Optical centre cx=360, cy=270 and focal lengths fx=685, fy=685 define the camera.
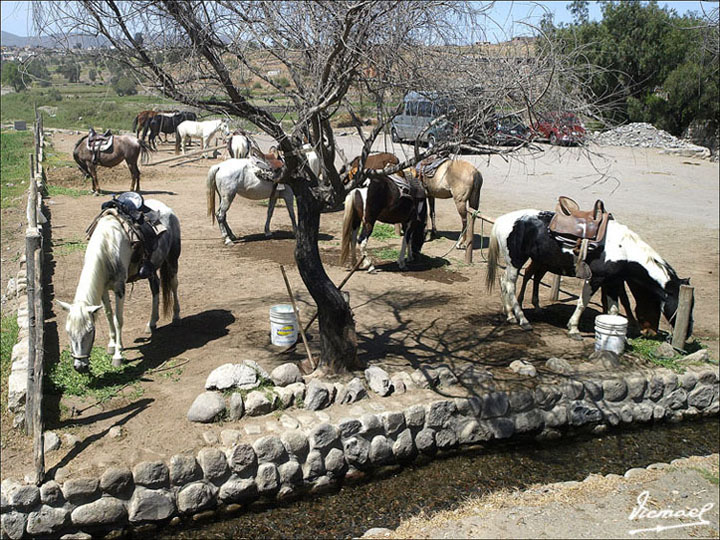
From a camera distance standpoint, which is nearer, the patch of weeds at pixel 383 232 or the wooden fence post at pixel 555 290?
the wooden fence post at pixel 555 290

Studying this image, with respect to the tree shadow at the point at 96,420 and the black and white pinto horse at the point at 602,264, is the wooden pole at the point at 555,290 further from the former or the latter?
the tree shadow at the point at 96,420

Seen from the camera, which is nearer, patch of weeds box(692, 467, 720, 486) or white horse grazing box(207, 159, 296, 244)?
patch of weeds box(692, 467, 720, 486)

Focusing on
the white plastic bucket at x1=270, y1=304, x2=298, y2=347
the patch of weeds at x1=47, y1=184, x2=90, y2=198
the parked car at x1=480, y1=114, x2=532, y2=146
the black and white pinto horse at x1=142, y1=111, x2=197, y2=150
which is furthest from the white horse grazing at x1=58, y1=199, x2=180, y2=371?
the black and white pinto horse at x1=142, y1=111, x2=197, y2=150

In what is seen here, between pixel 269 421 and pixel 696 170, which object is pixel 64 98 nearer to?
pixel 696 170

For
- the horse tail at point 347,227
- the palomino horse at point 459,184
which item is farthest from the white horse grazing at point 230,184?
the palomino horse at point 459,184

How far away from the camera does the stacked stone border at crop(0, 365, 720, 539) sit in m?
4.93

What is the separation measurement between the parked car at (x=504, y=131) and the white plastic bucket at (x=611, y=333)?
7.63ft

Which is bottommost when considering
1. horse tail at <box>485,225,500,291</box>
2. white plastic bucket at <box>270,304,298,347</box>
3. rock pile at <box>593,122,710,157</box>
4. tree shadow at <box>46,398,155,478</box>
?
tree shadow at <box>46,398,155,478</box>

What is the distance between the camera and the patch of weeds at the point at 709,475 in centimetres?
619

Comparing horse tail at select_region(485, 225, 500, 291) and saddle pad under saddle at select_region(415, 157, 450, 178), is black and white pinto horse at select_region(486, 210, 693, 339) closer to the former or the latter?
horse tail at select_region(485, 225, 500, 291)

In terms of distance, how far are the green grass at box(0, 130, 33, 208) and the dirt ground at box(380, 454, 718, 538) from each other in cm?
1422

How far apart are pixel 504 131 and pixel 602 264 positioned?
7.05 ft

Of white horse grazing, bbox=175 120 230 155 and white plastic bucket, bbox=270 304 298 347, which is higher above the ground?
white horse grazing, bbox=175 120 230 155

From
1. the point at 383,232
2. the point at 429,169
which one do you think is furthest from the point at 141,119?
the point at 429,169
